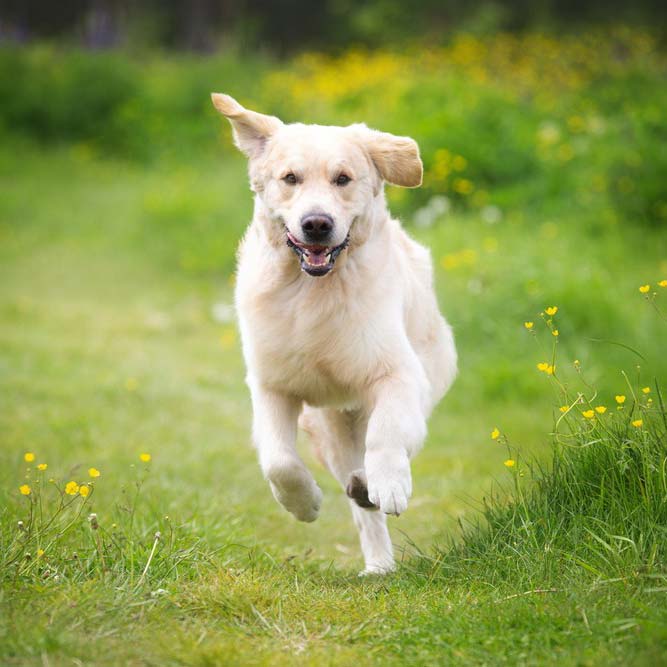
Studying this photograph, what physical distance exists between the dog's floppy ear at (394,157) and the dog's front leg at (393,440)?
0.87 meters

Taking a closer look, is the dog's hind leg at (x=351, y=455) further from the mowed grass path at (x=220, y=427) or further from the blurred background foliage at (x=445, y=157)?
the blurred background foliage at (x=445, y=157)

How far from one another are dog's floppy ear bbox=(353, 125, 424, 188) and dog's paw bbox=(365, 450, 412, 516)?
1178 millimetres

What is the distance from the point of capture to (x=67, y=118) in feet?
58.9

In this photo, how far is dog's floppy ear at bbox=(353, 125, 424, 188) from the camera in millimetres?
4289

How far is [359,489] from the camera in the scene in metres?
3.96

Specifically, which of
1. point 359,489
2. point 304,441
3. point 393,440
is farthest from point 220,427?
point 393,440

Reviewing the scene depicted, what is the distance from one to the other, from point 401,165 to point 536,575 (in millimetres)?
1797

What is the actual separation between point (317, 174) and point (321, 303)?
Result: 52cm

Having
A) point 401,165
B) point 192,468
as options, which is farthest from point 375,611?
point 192,468

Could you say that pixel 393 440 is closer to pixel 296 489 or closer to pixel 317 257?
pixel 296 489

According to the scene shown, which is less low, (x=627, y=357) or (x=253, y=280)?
(x=253, y=280)

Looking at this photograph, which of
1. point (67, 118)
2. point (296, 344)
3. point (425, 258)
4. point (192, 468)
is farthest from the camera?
point (67, 118)

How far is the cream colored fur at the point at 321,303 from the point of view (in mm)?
4066

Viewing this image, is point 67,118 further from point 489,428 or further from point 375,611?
point 375,611
